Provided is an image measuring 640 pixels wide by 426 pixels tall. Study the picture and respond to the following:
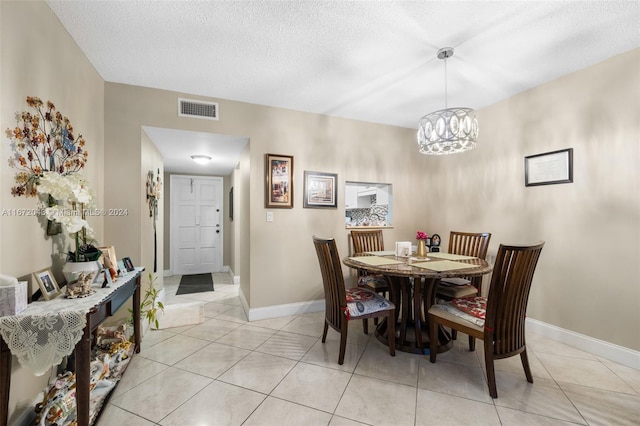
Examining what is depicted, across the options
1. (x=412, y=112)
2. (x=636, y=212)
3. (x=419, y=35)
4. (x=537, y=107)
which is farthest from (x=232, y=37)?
(x=636, y=212)

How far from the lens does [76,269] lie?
1.59 m

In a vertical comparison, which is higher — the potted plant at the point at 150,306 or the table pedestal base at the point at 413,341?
the potted plant at the point at 150,306

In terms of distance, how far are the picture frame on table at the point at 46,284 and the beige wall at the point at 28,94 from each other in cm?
9

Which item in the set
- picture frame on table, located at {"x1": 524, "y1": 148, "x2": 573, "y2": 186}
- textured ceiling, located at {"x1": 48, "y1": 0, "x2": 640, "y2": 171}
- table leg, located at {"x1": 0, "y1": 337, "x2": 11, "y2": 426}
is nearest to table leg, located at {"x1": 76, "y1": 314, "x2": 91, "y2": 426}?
table leg, located at {"x1": 0, "y1": 337, "x2": 11, "y2": 426}

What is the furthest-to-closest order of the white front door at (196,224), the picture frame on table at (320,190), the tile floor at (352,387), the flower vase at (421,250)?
the white front door at (196,224), the picture frame on table at (320,190), the flower vase at (421,250), the tile floor at (352,387)

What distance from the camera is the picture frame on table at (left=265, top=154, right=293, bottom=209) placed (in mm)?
3104

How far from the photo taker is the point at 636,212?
81.7 inches

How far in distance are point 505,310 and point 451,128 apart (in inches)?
54.9

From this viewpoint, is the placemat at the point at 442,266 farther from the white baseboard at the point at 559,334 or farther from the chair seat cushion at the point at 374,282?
the white baseboard at the point at 559,334

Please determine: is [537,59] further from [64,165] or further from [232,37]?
[64,165]

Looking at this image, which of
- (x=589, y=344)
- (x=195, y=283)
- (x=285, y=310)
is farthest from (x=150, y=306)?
(x=589, y=344)

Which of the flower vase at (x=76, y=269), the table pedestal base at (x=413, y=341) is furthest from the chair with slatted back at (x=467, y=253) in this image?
the flower vase at (x=76, y=269)

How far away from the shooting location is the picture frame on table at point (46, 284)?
141cm

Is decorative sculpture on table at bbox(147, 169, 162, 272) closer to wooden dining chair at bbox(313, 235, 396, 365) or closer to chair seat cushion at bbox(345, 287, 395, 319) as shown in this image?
wooden dining chair at bbox(313, 235, 396, 365)
